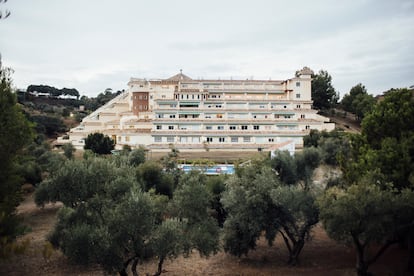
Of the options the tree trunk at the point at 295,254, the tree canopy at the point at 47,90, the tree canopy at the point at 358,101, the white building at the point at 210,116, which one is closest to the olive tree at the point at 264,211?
the tree trunk at the point at 295,254

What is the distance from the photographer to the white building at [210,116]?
174 feet

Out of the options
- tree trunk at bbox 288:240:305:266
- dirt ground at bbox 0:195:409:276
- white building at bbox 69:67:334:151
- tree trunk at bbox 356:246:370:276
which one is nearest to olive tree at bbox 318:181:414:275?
tree trunk at bbox 356:246:370:276

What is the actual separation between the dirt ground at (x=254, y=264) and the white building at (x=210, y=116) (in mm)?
31338

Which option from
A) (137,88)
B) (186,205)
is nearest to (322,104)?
(137,88)

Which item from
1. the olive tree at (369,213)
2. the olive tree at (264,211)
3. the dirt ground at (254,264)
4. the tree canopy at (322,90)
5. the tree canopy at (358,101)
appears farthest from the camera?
the tree canopy at (322,90)

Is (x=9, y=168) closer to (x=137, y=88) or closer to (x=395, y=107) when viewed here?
(x=395, y=107)

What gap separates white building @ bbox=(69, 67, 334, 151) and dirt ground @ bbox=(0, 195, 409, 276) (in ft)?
103

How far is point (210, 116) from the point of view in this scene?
2219 inches

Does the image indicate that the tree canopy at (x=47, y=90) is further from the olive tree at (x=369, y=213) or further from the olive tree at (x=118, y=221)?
the olive tree at (x=369, y=213)

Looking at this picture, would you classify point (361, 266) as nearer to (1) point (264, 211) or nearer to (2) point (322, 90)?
(1) point (264, 211)

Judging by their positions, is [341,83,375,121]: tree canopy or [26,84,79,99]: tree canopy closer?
[341,83,375,121]: tree canopy

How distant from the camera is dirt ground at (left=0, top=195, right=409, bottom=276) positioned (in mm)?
17828

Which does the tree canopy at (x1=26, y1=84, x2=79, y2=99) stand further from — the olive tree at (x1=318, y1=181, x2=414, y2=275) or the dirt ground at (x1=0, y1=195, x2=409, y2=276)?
the olive tree at (x1=318, y1=181, x2=414, y2=275)

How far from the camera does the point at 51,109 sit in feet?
302
